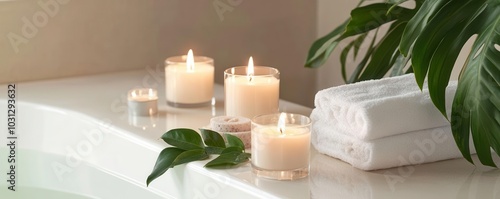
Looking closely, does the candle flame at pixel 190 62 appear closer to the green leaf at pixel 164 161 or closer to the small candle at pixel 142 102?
the small candle at pixel 142 102

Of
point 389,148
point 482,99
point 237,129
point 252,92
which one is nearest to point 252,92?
point 252,92

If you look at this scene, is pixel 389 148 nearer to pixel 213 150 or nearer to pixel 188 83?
pixel 213 150

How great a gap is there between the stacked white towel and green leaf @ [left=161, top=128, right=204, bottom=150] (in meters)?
0.22

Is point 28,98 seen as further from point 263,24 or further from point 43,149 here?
point 263,24

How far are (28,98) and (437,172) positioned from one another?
3.33 feet

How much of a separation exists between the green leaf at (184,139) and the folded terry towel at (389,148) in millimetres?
224

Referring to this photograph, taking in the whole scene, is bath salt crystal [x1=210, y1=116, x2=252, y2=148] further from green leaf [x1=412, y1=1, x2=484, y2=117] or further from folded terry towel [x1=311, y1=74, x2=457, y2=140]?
green leaf [x1=412, y1=1, x2=484, y2=117]

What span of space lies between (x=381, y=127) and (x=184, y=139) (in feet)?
1.17

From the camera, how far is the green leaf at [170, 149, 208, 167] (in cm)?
157

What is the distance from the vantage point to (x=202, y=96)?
6.66 feet

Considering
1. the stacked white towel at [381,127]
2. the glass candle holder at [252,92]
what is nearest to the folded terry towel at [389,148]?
the stacked white towel at [381,127]

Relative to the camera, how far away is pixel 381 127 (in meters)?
1.53

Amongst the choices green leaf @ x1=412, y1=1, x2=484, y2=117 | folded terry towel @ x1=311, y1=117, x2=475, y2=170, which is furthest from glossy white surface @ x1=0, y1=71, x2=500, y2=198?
green leaf @ x1=412, y1=1, x2=484, y2=117

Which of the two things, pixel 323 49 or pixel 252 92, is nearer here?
pixel 252 92
